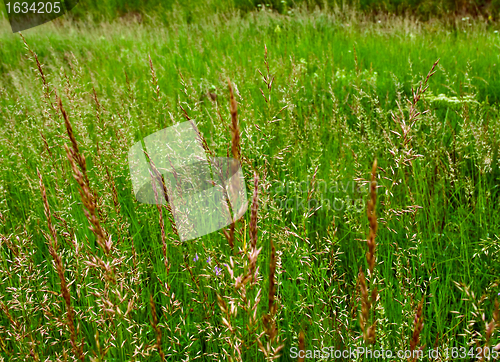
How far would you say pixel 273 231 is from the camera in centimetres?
172

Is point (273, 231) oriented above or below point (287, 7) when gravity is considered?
below

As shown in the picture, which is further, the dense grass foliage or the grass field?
the dense grass foliage

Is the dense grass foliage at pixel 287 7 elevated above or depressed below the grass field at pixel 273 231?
above

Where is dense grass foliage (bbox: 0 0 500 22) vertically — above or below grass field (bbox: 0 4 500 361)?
above

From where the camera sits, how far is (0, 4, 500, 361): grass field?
Answer: 41.5 inches

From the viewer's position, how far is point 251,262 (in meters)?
0.72

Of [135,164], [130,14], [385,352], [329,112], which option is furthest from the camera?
[130,14]

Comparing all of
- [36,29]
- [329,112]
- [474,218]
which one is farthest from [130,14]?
[474,218]

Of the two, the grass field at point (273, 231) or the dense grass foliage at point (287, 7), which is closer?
the grass field at point (273, 231)

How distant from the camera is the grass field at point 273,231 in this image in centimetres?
105

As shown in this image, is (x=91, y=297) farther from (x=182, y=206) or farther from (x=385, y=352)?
(x=385, y=352)

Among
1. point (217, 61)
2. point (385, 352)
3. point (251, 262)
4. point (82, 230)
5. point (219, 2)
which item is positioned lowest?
point (385, 352)

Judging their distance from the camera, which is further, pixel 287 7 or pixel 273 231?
pixel 287 7

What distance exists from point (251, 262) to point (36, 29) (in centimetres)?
1059
